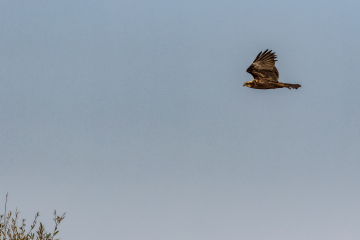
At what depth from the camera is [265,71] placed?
12.7 m

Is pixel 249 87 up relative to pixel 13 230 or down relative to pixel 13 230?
up

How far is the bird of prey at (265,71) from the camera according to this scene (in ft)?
41.4

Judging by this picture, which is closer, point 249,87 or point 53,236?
point 53,236

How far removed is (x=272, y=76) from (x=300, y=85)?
109 centimetres

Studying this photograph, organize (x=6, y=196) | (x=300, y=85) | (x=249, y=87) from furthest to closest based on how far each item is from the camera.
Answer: (x=249, y=87) < (x=300, y=85) < (x=6, y=196)

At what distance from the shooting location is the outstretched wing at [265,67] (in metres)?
12.6

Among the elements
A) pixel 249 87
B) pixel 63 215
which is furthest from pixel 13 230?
pixel 249 87

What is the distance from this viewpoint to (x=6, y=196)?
17.7ft

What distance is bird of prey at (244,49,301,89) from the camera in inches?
497

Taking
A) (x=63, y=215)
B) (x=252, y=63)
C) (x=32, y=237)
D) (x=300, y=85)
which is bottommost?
(x=32, y=237)

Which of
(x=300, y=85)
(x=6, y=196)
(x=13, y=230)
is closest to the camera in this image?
(x=6, y=196)

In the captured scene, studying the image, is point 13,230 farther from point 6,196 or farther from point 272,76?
point 272,76

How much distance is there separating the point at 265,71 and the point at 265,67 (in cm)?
16

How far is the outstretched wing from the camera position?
12.6 metres
